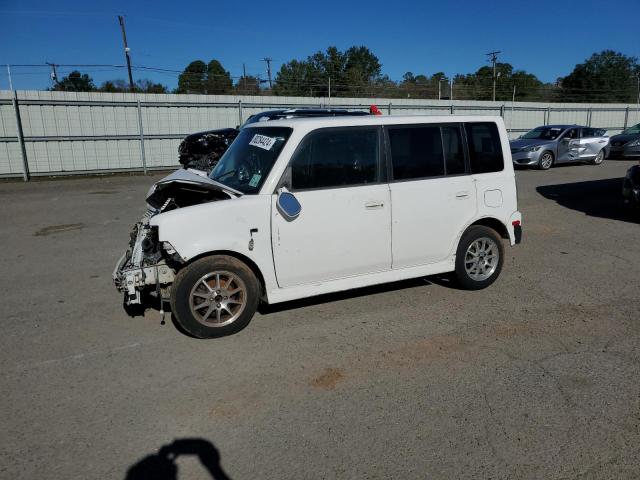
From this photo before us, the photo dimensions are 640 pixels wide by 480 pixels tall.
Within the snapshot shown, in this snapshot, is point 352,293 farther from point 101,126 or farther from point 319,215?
point 101,126

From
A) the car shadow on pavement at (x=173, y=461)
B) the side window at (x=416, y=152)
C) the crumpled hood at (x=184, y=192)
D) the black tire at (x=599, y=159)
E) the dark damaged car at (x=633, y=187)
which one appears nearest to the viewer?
the car shadow on pavement at (x=173, y=461)

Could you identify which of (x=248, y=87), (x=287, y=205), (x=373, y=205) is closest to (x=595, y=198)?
(x=373, y=205)

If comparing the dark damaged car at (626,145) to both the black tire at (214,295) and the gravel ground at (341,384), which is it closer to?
the gravel ground at (341,384)

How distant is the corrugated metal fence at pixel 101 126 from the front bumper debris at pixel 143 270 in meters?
14.2

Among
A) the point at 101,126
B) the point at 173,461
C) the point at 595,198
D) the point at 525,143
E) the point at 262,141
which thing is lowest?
the point at 173,461

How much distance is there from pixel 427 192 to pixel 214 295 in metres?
2.34

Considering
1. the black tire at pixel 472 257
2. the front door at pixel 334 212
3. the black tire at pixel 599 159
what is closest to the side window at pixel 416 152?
the front door at pixel 334 212

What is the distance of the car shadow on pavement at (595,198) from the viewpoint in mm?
9945

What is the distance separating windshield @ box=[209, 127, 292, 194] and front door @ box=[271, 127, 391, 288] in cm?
23

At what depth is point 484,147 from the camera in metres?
5.34

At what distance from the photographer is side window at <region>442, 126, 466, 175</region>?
5117 mm

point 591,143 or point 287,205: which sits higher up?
point 591,143

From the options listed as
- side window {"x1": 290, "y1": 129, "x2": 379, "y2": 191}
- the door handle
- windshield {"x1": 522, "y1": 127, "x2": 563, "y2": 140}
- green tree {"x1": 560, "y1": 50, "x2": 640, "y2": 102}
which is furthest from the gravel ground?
green tree {"x1": 560, "y1": 50, "x2": 640, "y2": 102}

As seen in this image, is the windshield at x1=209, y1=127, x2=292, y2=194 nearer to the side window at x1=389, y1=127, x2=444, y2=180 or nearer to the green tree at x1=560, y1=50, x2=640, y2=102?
the side window at x1=389, y1=127, x2=444, y2=180
